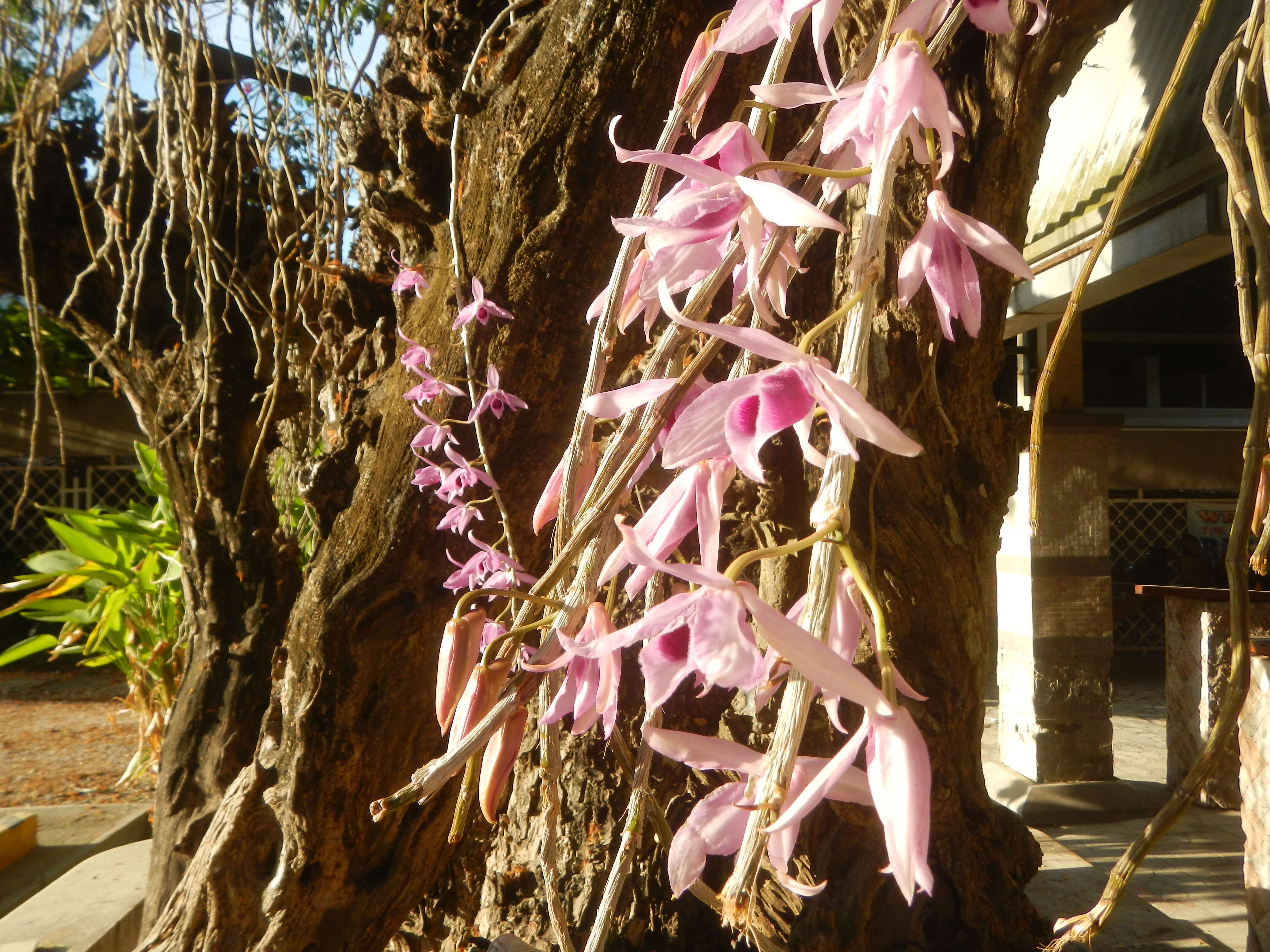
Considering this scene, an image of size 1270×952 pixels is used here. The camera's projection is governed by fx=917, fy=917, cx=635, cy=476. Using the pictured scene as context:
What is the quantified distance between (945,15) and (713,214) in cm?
22

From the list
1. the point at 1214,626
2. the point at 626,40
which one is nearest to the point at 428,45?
the point at 626,40

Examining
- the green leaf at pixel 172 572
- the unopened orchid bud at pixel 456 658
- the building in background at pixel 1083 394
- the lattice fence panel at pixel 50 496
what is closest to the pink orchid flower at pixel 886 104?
the unopened orchid bud at pixel 456 658

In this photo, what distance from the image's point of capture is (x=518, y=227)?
1.19m

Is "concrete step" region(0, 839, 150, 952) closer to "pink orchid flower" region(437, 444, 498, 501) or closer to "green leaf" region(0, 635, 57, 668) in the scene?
"green leaf" region(0, 635, 57, 668)

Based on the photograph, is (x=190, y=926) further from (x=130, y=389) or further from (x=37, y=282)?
(x=37, y=282)

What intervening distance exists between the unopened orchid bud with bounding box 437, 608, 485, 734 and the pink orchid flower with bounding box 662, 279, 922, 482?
8.6 inches

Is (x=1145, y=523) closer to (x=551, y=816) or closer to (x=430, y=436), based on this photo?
(x=430, y=436)

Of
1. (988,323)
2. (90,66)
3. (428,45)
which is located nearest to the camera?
(988,323)

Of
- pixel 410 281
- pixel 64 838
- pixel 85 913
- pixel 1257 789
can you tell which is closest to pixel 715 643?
pixel 410 281

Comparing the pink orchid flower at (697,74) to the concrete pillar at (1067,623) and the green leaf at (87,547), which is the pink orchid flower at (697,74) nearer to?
the concrete pillar at (1067,623)

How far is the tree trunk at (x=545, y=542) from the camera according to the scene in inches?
45.6

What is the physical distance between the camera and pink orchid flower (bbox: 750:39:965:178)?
1.32 ft

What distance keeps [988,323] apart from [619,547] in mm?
954

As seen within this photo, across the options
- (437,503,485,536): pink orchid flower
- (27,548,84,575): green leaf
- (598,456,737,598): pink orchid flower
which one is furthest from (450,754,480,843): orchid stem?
(27,548,84,575): green leaf
